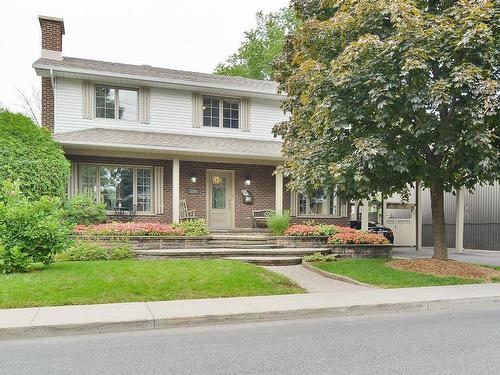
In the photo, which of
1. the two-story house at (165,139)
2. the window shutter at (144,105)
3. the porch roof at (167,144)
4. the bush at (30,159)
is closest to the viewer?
the bush at (30,159)

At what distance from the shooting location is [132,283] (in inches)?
332

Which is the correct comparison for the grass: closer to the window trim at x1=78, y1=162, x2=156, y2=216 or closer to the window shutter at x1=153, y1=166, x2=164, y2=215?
the window trim at x1=78, y1=162, x2=156, y2=216

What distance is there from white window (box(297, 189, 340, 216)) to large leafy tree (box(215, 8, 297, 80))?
21.3m

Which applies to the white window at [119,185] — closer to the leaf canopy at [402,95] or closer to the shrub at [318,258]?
the shrub at [318,258]

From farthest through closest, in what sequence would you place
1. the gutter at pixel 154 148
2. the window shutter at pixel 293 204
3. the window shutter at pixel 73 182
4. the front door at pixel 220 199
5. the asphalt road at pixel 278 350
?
1. the window shutter at pixel 293 204
2. the front door at pixel 220 199
3. the window shutter at pixel 73 182
4. the gutter at pixel 154 148
5. the asphalt road at pixel 278 350

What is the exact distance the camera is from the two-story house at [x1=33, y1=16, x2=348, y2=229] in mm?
15352

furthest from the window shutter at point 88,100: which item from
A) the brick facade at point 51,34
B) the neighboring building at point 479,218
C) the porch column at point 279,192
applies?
the neighboring building at point 479,218

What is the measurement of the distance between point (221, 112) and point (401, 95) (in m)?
9.59

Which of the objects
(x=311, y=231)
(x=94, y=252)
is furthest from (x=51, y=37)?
(x=311, y=231)

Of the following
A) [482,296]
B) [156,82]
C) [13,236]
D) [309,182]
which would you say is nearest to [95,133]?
[156,82]

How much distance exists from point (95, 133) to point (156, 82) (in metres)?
2.99

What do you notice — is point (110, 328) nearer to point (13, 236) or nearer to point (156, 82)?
point (13, 236)

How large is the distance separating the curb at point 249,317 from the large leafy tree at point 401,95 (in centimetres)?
277

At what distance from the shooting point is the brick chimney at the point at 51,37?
16.7 metres
